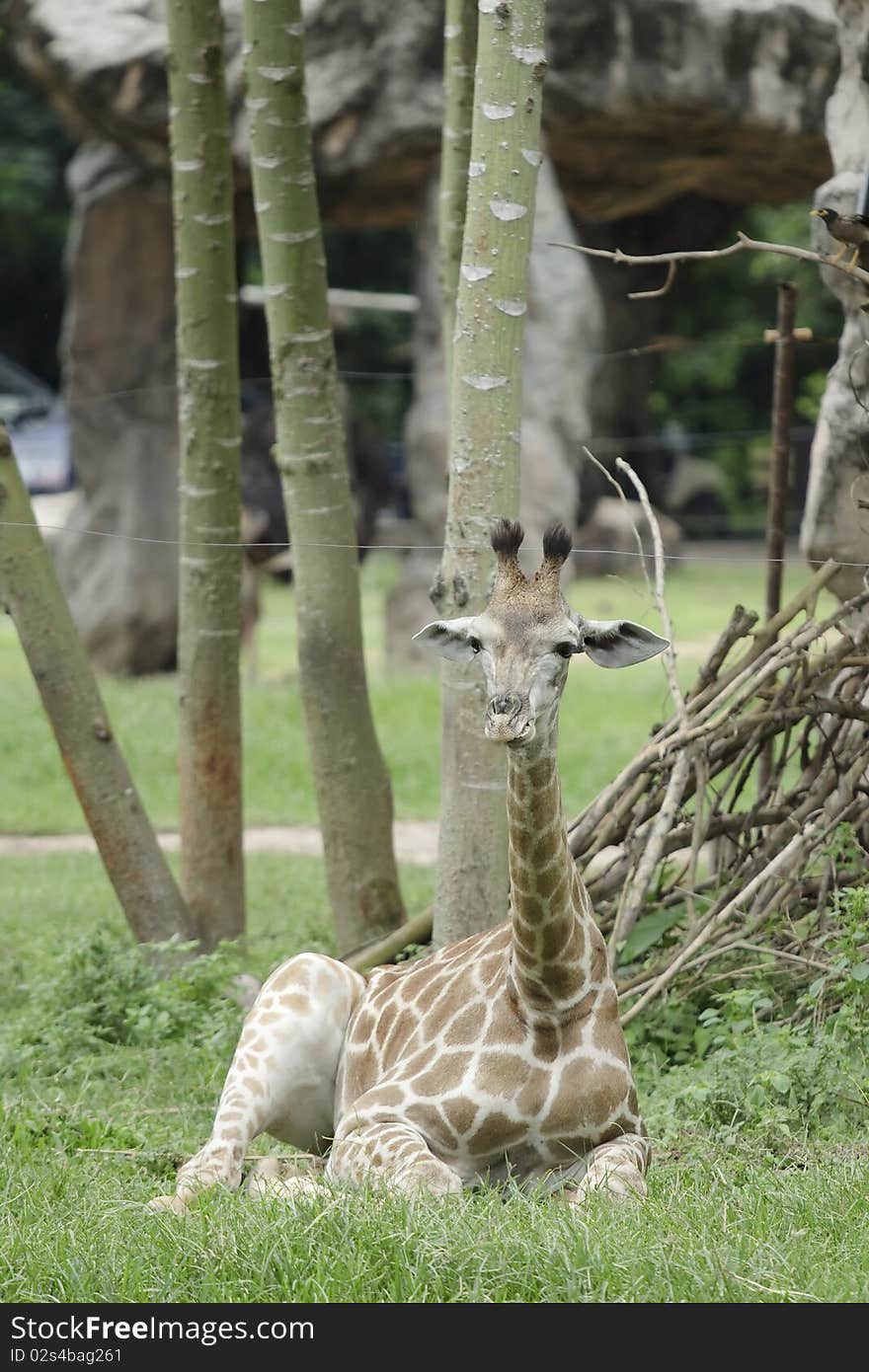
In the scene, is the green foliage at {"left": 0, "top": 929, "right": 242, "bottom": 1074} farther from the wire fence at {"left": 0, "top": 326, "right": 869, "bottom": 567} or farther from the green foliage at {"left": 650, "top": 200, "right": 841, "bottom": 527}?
the green foliage at {"left": 650, "top": 200, "right": 841, "bottom": 527}

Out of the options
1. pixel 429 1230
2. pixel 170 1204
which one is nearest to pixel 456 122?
pixel 170 1204

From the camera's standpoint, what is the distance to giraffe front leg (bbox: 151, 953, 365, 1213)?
12.3ft

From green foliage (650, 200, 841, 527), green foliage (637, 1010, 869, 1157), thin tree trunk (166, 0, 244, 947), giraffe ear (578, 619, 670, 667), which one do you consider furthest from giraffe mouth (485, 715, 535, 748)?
green foliage (650, 200, 841, 527)

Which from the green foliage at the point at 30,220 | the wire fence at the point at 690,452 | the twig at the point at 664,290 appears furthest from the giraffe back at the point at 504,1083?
the green foliage at the point at 30,220

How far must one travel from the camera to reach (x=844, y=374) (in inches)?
232

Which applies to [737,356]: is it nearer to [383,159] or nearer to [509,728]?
[383,159]

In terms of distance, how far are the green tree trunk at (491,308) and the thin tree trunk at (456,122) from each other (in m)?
1.09

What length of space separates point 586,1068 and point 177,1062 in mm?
1842

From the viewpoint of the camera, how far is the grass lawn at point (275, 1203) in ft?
9.55

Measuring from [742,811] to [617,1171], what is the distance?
2.09 m

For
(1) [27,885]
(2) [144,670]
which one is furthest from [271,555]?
(1) [27,885]

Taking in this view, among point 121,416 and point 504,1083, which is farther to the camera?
point 121,416

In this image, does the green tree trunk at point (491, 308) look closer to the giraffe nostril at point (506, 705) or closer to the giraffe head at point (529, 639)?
the giraffe head at point (529, 639)

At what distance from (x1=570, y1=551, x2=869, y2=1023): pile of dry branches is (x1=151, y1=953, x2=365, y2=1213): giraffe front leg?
3.53 ft
